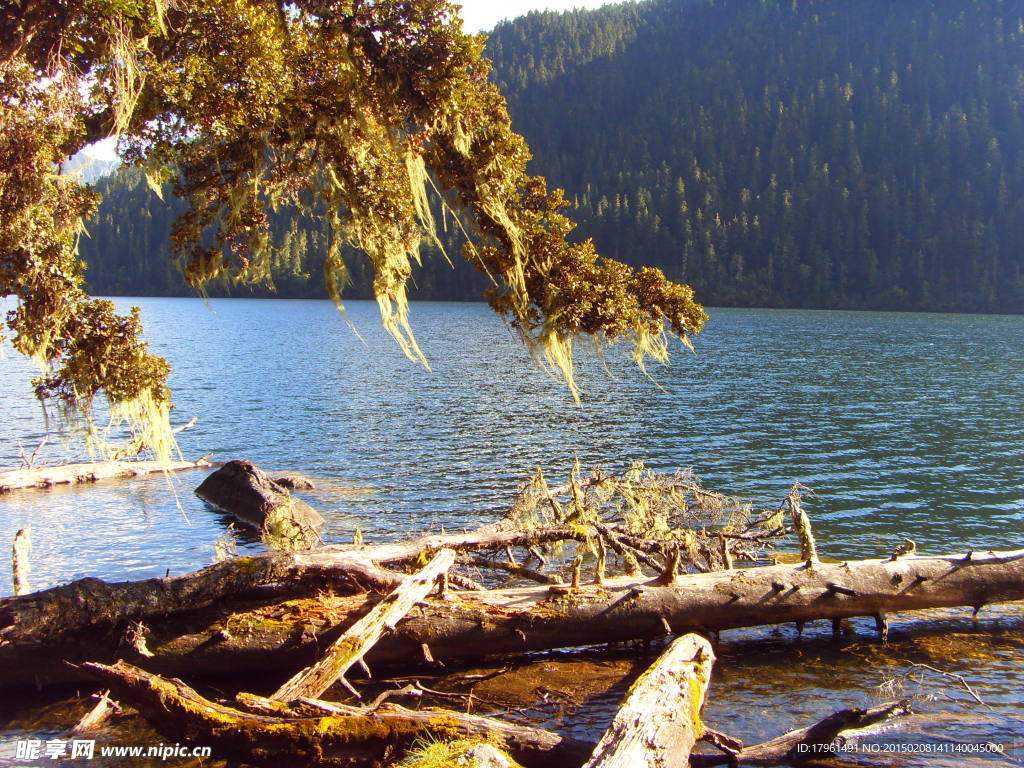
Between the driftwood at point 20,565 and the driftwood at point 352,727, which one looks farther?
the driftwood at point 20,565

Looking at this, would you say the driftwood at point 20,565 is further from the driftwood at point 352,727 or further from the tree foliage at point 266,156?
the driftwood at point 352,727

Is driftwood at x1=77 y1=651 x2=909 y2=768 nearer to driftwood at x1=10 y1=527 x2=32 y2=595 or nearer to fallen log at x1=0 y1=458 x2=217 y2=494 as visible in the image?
driftwood at x1=10 y1=527 x2=32 y2=595

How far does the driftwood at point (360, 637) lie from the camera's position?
786 centimetres

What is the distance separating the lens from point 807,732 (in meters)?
7.57

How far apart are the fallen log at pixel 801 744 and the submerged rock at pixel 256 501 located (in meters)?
9.85

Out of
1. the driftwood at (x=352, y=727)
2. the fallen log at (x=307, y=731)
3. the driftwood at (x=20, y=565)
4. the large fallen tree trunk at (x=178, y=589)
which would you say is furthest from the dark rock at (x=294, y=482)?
the fallen log at (x=307, y=731)

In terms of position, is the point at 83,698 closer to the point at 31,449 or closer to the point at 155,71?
the point at 155,71

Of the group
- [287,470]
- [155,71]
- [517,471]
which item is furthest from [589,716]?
[287,470]

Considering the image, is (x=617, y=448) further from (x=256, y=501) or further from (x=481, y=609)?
(x=481, y=609)

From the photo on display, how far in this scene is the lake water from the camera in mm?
14084

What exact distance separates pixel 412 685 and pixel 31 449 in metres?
22.9

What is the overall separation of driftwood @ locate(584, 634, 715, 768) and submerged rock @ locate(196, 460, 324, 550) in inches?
357

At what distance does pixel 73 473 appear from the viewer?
21.5 meters

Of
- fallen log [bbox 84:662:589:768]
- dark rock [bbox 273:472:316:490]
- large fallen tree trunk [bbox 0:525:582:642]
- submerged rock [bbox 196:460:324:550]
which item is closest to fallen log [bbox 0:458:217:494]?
submerged rock [bbox 196:460:324:550]
